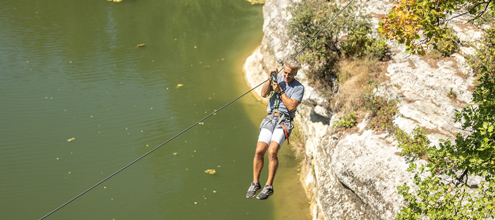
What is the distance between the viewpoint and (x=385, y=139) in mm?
9172

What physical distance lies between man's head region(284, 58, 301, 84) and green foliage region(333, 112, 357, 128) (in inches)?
138

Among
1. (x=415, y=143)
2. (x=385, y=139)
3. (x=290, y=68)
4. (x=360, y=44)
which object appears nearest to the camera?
(x=290, y=68)

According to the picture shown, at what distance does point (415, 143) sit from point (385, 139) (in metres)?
0.83

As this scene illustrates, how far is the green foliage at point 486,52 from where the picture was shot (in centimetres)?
916

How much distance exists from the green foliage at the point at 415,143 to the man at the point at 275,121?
2500mm

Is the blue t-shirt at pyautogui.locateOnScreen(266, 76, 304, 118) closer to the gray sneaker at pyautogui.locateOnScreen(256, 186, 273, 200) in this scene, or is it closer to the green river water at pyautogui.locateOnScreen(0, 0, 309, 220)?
the gray sneaker at pyautogui.locateOnScreen(256, 186, 273, 200)

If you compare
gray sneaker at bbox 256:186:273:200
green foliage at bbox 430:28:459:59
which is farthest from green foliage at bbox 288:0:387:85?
gray sneaker at bbox 256:186:273:200

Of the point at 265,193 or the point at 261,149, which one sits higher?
the point at 261,149

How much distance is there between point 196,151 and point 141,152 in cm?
165

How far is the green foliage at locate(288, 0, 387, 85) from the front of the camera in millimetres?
11547

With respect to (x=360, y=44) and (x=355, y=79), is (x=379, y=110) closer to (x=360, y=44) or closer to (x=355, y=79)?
(x=355, y=79)

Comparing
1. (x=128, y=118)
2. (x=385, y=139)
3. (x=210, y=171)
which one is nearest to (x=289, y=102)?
(x=385, y=139)

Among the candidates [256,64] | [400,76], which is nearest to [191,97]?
[256,64]

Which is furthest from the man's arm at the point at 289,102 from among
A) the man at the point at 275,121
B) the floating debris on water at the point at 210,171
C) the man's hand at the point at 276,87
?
the floating debris on water at the point at 210,171
